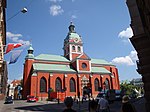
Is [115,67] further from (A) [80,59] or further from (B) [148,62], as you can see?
(B) [148,62]

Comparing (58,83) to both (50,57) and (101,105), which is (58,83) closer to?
(50,57)

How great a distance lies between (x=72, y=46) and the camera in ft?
209

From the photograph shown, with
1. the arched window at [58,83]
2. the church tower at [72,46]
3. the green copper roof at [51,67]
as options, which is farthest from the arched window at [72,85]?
the church tower at [72,46]

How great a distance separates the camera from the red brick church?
50.0 meters

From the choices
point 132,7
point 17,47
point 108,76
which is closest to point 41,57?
point 108,76

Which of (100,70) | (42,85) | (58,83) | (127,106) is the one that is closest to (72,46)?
(100,70)

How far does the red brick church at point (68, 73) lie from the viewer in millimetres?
49969

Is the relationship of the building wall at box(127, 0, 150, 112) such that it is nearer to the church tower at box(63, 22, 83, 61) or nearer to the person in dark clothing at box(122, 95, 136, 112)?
the person in dark clothing at box(122, 95, 136, 112)

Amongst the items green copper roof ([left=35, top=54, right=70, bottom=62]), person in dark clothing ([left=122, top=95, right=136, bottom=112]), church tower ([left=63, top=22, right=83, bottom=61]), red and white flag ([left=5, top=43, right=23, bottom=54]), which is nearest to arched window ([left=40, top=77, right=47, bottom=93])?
green copper roof ([left=35, top=54, right=70, bottom=62])

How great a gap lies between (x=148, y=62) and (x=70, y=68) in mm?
45670

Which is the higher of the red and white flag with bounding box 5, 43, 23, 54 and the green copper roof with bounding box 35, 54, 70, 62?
the green copper roof with bounding box 35, 54, 70, 62

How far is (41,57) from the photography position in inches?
2280

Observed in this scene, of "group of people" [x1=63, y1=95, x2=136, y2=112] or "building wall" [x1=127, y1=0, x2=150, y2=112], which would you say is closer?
"group of people" [x1=63, y1=95, x2=136, y2=112]

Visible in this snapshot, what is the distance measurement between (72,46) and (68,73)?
511 inches
